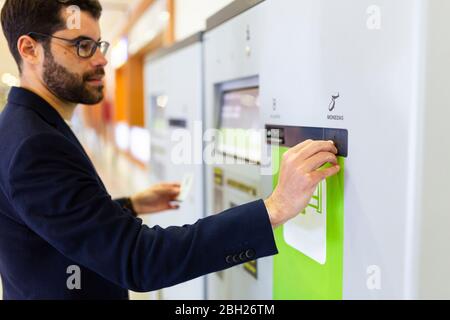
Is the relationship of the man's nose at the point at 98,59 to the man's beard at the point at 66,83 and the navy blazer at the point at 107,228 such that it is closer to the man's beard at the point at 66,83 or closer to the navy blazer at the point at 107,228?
the man's beard at the point at 66,83

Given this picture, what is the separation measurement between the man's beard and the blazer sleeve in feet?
0.88

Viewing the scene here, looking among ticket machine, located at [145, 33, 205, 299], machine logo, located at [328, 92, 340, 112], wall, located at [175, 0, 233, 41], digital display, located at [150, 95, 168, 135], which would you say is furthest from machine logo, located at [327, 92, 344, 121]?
digital display, located at [150, 95, 168, 135]

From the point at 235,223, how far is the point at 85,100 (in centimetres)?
61

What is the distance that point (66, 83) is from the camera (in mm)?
1146

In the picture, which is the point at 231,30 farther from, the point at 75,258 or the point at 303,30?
the point at 75,258

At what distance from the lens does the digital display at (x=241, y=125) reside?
1.38 metres

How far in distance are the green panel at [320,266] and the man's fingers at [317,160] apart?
3cm

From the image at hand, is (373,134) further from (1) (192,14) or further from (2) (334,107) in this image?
(1) (192,14)

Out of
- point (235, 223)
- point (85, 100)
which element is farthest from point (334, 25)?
point (85, 100)

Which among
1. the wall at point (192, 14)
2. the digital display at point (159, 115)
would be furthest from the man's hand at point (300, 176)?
the digital display at point (159, 115)

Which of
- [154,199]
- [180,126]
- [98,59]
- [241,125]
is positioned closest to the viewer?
[98,59]

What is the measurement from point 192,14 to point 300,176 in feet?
6.84

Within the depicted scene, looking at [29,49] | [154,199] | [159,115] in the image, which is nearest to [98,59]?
[29,49]
